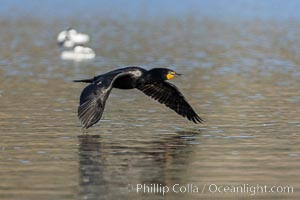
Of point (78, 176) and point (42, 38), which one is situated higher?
point (42, 38)

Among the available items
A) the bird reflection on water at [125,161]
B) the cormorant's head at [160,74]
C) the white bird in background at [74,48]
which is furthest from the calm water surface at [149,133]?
the cormorant's head at [160,74]

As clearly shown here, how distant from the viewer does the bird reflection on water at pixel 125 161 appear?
11.5 metres

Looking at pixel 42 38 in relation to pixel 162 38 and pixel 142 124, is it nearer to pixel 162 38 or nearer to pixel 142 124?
pixel 162 38

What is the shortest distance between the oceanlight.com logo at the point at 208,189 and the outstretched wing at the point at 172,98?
208 inches

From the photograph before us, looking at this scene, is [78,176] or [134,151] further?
[134,151]

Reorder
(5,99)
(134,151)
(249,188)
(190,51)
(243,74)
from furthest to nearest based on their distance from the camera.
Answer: (190,51)
(243,74)
(5,99)
(134,151)
(249,188)

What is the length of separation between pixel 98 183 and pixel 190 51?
24.6 meters

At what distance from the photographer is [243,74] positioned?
26500 mm

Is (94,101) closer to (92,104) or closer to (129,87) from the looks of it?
(92,104)

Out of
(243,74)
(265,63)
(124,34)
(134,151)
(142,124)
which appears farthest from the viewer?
(124,34)

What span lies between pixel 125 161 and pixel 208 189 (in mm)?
1932

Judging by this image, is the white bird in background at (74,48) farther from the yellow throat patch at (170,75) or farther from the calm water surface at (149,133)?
the yellow throat patch at (170,75)

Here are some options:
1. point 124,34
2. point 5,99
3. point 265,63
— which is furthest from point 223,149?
point 124,34

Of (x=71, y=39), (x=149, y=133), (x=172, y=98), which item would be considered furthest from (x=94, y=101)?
(x=71, y=39)
